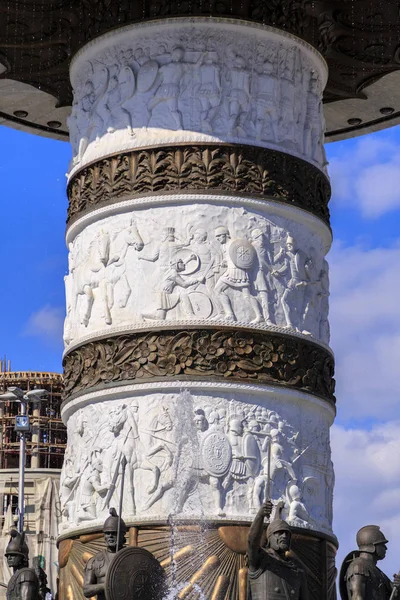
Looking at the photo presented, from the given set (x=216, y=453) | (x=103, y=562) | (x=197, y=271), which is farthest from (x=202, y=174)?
(x=103, y=562)

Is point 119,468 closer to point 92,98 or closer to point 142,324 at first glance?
point 142,324

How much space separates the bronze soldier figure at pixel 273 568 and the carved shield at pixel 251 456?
2236mm

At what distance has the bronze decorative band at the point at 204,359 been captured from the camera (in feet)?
56.5

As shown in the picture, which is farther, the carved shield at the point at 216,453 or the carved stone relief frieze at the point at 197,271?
the carved stone relief frieze at the point at 197,271

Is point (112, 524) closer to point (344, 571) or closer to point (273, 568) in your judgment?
point (273, 568)

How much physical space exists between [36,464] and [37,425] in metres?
1.81

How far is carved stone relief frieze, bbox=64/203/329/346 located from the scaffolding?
1839 inches

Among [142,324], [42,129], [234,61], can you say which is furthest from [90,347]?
[42,129]

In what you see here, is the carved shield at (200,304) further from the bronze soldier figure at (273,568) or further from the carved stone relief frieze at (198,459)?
the bronze soldier figure at (273,568)

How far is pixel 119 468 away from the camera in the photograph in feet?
56.1

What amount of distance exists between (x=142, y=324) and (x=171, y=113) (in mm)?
2528

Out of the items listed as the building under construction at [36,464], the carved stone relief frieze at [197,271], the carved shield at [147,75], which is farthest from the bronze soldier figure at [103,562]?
the building under construction at [36,464]

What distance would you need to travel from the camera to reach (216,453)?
16.9 metres

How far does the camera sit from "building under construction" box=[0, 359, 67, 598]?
6100 centimetres
